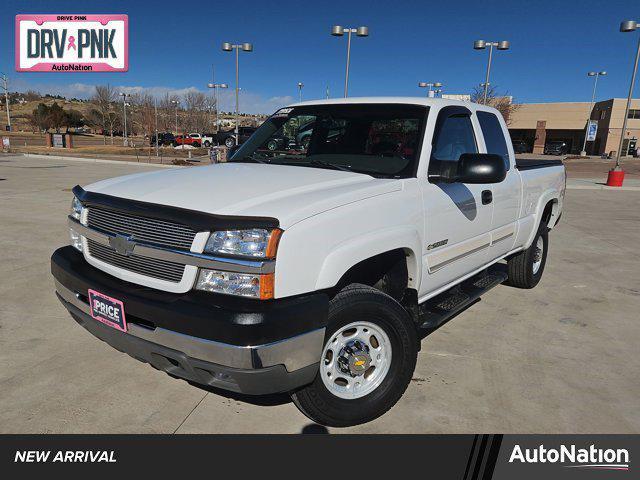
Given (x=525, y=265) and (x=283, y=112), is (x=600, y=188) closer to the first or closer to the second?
(x=525, y=265)

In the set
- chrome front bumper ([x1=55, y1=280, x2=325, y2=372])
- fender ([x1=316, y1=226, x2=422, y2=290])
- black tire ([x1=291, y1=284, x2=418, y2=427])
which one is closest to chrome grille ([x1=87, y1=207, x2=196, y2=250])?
chrome front bumper ([x1=55, y1=280, x2=325, y2=372])

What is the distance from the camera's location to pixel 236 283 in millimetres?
2264

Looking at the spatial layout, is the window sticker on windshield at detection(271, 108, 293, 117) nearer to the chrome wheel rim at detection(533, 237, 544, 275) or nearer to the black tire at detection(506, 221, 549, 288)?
the black tire at detection(506, 221, 549, 288)

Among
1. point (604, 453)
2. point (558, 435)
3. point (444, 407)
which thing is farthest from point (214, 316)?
point (604, 453)

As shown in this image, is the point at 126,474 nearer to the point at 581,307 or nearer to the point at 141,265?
the point at 141,265

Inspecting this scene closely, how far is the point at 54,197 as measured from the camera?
1123cm

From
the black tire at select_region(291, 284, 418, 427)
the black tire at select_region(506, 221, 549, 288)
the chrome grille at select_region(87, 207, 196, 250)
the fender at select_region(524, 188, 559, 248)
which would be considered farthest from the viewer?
the black tire at select_region(506, 221, 549, 288)

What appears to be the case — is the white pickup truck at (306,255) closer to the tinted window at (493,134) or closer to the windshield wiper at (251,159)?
the windshield wiper at (251,159)

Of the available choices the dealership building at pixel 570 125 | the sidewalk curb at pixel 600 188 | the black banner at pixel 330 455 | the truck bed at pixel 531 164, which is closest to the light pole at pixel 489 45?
the sidewalk curb at pixel 600 188

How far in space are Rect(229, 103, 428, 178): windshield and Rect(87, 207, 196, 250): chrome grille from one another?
1.32m

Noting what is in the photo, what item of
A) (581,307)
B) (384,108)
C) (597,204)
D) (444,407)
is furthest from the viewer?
(597,204)

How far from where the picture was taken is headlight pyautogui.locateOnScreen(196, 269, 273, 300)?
7.32 feet

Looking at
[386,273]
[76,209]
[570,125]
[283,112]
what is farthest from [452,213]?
[570,125]

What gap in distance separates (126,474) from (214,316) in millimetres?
1036
